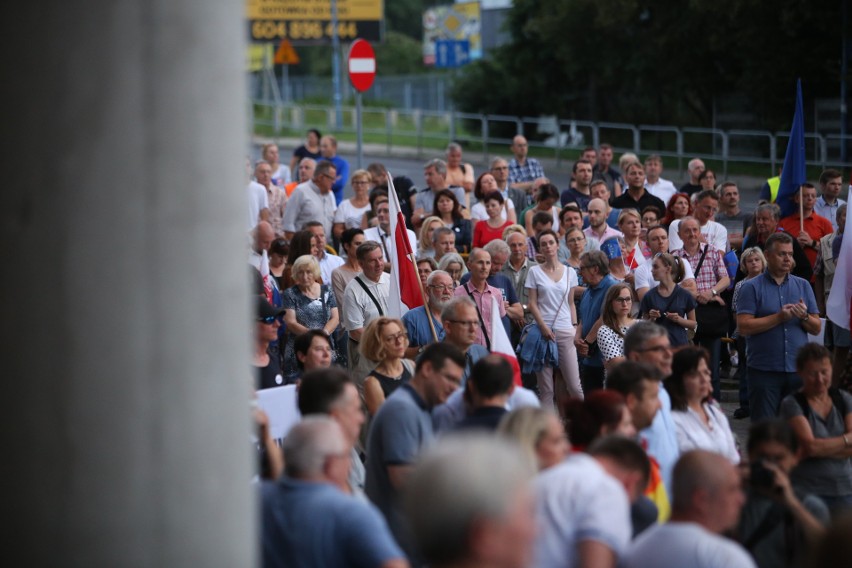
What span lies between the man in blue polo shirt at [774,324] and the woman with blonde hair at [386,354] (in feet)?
9.95

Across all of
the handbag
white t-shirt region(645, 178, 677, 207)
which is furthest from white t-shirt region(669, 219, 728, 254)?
white t-shirt region(645, 178, 677, 207)

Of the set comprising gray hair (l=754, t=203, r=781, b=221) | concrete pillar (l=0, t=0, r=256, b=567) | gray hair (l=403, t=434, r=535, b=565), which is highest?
concrete pillar (l=0, t=0, r=256, b=567)

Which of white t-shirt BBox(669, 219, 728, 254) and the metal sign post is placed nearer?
white t-shirt BBox(669, 219, 728, 254)

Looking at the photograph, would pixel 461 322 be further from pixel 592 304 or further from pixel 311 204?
pixel 311 204

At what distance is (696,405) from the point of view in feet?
23.2

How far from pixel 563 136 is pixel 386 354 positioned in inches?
1137

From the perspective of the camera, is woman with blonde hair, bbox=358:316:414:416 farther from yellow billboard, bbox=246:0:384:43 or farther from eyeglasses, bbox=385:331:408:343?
yellow billboard, bbox=246:0:384:43

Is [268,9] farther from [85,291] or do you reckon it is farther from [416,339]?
[85,291]

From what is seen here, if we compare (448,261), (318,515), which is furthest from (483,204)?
(318,515)

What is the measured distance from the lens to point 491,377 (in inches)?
239

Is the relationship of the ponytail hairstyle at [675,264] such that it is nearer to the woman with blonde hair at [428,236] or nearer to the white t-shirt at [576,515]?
the woman with blonde hair at [428,236]

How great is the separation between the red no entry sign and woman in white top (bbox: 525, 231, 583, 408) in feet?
30.7

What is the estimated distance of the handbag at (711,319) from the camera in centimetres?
1159

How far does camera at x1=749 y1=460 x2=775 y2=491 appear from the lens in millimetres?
5477
